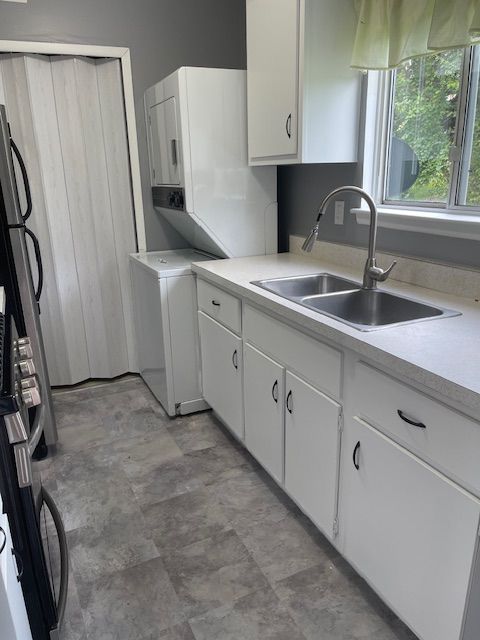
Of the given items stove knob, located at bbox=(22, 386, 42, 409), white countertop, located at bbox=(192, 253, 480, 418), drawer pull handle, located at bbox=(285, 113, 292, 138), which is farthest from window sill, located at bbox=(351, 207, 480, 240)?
stove knob, located at bbox=(22, 386, 42, 409)

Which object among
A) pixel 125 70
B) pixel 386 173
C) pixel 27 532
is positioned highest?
pixel 125 70

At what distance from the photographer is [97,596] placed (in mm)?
1664

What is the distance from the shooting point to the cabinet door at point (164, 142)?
2623 mm

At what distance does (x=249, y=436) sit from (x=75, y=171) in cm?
196

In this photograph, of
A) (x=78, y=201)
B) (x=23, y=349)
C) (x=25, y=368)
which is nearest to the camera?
(x=25, y=368)

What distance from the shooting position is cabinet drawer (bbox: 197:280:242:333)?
223 centimetres

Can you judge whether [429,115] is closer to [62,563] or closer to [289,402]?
[289,402]

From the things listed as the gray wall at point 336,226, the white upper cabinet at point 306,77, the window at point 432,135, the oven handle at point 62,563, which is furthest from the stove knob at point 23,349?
the window at point 432,135

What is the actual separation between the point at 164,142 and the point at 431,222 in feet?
5.36

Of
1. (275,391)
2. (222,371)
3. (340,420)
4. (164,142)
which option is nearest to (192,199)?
(164,142)

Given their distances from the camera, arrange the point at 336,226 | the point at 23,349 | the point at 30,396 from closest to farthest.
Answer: the point at 30,396 < the point at 23,349 < the point at 336,226

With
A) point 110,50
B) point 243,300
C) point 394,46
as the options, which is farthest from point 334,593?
point 110,50

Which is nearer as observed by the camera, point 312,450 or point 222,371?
point 312,450

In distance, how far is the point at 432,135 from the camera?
1974 millimetres
